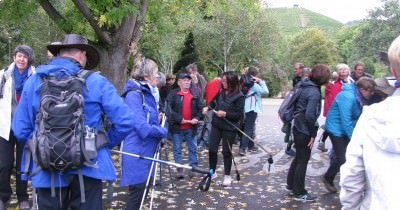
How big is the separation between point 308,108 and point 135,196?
2.92m

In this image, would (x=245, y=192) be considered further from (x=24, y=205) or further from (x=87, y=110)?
(x=87, y=110)

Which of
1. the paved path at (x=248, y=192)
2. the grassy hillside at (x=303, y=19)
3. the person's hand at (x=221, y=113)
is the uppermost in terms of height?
the grassy hillside at (x=303, y=19)

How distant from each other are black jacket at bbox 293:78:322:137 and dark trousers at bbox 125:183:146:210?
2.71 meters

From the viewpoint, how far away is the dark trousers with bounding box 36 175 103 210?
3.34m

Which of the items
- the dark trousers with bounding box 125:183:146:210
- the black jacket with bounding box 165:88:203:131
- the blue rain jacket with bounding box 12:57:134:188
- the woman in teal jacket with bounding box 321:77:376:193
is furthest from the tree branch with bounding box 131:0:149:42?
the blue rain jacket with bounding box 12:57:134:188

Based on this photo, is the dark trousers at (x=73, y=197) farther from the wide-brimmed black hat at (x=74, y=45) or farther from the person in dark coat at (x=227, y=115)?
the person in dark coat at (x=227, y=115)

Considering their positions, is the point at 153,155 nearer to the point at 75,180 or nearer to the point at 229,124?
the point at 75,180

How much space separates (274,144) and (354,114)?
587 cm

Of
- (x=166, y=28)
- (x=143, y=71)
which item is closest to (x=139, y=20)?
(x=166, y=28)

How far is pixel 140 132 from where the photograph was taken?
4.65m

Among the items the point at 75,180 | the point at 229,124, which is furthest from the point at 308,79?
the point at 75,180

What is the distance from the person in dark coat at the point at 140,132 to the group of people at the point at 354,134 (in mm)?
2076

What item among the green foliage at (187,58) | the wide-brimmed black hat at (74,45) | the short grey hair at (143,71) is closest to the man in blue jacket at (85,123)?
the wide-brimmed black hat at (74,45)

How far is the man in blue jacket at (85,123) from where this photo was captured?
330 cm
